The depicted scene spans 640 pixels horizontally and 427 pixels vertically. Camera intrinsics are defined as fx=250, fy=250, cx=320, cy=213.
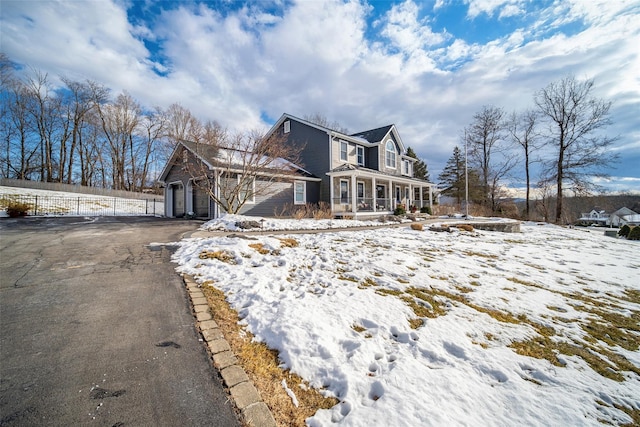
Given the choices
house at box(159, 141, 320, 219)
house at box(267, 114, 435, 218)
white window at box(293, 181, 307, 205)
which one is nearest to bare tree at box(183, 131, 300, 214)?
house at box(159, 141, 320, 219)

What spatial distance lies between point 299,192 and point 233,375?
15.7 m

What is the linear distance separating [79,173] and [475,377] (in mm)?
41193

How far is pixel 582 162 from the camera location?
68.2 feet

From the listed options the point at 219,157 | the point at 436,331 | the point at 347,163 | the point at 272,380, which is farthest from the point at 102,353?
the point at 347,163

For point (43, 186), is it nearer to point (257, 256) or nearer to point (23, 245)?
point (23, 245)

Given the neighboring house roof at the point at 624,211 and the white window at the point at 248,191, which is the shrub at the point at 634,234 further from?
the neighboring house roof at the point at 624,211

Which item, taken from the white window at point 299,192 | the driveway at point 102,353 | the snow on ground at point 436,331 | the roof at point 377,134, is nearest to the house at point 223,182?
the white window at point 299,192

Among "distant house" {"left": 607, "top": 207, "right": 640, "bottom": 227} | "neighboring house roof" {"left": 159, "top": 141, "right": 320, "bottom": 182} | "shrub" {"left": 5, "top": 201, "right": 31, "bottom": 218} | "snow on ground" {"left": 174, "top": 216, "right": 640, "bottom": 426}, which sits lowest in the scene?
"snow on ground" {"left": 174, "top": 216, "right": 640, "bottom": 426}

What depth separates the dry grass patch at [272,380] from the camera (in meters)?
1.78

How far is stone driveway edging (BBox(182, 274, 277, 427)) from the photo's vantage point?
166 centimetres

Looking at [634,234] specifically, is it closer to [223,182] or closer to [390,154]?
[390,154]

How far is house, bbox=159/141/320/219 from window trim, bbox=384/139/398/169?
753cm

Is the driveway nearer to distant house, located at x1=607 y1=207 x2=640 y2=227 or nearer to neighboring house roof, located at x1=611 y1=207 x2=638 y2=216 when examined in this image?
distant house, located at x1=607 y1=207 x2=640 y2=227

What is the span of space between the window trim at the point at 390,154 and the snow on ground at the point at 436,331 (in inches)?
668
